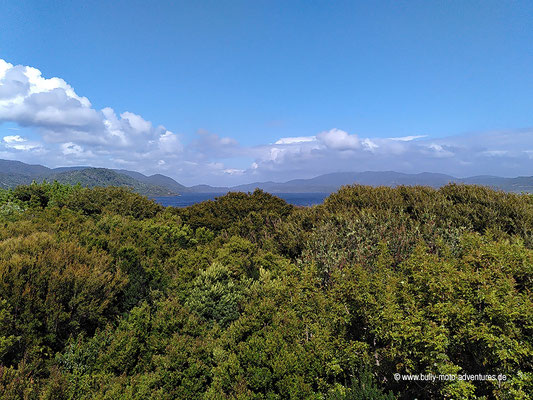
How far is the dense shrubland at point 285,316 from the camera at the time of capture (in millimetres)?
3598

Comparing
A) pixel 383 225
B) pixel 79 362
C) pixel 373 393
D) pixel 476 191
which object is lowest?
pixel 79 362

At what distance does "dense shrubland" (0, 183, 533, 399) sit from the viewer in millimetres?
3598

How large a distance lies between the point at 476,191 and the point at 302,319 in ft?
36.6

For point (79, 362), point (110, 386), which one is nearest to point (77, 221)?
point (79, 362)

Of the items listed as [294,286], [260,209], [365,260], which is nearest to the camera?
[294,286]

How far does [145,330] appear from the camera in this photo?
5812 millimetres

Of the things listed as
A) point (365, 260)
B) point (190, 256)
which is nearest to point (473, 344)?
point (365, 260)

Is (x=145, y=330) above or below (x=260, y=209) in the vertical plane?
below

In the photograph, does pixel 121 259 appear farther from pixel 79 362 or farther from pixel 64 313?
pixel 79 362

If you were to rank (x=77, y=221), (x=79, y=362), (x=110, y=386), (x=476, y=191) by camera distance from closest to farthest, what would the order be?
(x=110, y=386) < (x=79, y=362) < (x=476, y=191) < (x=77, y=221)

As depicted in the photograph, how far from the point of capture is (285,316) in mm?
5281

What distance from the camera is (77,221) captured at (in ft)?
42.4

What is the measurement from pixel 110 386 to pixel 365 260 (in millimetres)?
6823

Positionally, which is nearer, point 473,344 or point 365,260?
point 473,344
